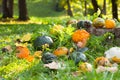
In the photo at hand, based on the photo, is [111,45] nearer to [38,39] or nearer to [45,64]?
[38,39]

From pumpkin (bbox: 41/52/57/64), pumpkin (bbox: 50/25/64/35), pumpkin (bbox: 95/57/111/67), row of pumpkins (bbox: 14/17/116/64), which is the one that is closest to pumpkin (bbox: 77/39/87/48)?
row of pumpkins (bbox: 14/17/116/64)

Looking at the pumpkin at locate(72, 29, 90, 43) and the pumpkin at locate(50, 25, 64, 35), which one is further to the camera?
the pumpkin at locate(50, 25, 64, 35)

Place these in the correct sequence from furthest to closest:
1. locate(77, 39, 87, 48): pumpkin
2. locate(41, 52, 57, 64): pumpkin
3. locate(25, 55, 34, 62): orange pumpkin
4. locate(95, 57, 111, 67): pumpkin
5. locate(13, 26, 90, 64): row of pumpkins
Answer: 1. locate(77, 39, 87, 48): pumpkin
2. locate(25, 55, 34, 62): orange pumpkin
3. locate(13, 26, 90, 64): row of pumpkins
4. locate(41, 52, 57, 64): pumpkin
5. locate(95, 57, 111, 67): pumpkin

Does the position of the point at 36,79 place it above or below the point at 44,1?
above

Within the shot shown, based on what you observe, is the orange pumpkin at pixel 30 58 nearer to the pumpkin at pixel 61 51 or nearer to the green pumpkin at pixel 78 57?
the pumpkin at pixel 61 51

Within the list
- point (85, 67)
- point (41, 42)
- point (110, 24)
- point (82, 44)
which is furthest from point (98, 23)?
point (85, 67)

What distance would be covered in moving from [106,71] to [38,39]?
2060 millimetres

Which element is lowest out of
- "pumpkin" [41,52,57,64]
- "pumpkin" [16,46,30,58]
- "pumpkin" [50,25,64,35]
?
"pumpkin" [16,46,30,58]

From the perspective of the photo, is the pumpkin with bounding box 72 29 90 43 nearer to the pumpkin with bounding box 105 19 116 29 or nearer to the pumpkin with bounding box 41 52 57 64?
the pumpkin with bounding box 105 19 116 29

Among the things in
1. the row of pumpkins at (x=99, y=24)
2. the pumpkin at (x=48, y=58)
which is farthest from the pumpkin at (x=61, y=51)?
the row of pumpkins at (x=99, y=24)

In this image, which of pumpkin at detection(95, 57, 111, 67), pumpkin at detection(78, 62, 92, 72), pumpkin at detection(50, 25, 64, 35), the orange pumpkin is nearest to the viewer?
pumpkin at detection(78, 62, 92, 72)

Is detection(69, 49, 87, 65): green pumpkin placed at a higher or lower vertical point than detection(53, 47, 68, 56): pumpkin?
higher

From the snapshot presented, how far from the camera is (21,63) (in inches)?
225

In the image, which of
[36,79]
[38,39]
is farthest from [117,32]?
[36,79]
